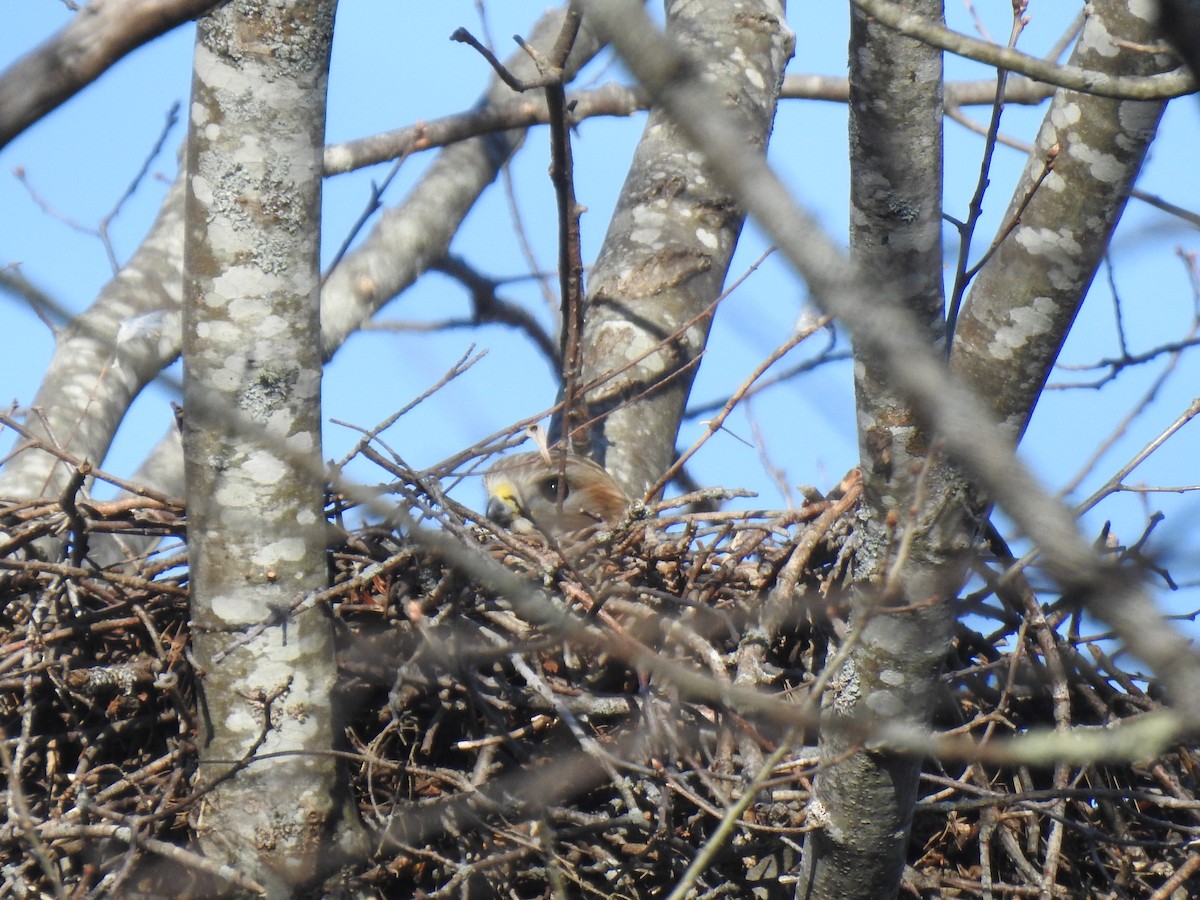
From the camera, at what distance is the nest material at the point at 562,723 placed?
255 cm

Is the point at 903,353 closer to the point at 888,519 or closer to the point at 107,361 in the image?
the point at 888,519

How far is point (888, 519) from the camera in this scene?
206 centimetres

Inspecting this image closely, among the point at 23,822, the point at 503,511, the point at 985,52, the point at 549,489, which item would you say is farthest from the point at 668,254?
the point at 985,52

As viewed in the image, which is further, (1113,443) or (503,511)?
(503,511)

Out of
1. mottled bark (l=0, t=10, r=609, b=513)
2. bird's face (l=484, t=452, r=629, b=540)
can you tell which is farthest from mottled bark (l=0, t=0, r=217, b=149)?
mottled bark (l=0, t=10, r=609, b=513)

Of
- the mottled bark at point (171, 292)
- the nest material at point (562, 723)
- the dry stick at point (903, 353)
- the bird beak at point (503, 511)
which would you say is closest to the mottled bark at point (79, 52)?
the dry stick at point (903, 353)

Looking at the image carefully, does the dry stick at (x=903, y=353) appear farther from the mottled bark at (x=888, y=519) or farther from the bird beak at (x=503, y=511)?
the bird beak at (x=503, y=511)

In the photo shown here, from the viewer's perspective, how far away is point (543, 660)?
9.53 feet

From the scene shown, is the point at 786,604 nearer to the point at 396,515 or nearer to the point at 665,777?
the point at 665,777

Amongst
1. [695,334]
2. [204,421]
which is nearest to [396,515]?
[204,421]

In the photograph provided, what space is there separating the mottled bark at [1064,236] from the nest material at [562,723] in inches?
28.7

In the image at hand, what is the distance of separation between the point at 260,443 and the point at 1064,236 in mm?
1604

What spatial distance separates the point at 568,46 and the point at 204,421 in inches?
47.3

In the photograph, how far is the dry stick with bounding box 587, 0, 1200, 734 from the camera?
813 mm
